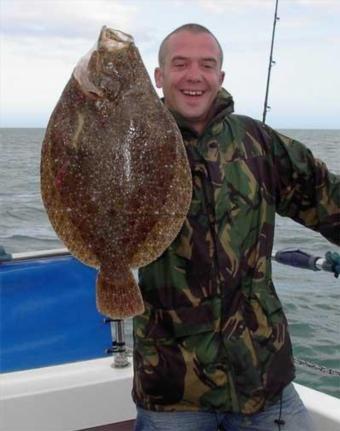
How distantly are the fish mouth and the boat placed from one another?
6.47 ft

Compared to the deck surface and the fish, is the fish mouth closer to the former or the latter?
the fish

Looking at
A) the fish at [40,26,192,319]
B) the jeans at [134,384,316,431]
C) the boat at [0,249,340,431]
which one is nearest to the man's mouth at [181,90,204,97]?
the fish at [40,26,192,319]

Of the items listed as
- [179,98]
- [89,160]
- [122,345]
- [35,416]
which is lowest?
[35,416]

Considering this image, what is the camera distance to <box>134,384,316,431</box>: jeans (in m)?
2.73

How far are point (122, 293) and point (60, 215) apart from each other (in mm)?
324

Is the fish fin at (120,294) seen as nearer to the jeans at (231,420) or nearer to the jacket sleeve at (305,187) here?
the jeans at (231,420)

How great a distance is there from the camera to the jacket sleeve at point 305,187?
9.52ft

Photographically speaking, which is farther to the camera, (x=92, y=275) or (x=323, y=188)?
(x=92, y=275)

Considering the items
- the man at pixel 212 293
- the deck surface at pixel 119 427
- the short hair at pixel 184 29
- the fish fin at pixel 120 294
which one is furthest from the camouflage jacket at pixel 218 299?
the deck surface at pixel 119 427

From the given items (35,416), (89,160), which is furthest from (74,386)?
(89,160)

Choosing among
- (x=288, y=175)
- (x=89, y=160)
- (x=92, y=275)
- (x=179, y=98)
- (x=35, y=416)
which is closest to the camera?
(x=89, y=160)

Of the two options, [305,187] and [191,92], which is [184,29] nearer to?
[191,92]

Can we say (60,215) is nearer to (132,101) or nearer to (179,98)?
(132,101)

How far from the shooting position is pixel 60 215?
91.6 inches
